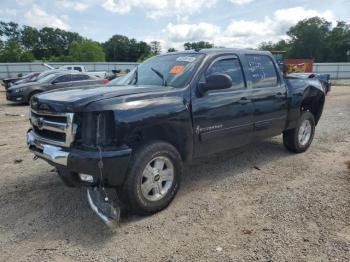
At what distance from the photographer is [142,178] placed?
3.89 m

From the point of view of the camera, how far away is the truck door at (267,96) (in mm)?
5309

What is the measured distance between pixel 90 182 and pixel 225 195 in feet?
Result: 5.99

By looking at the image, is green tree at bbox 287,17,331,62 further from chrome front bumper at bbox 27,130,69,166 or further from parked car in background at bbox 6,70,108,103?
chrome front bumper at bbox 27,130,69,166

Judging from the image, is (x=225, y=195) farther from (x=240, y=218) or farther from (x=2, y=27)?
(x=2, y=27)

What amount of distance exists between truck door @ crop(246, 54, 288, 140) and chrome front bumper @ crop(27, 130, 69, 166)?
2.86 meters

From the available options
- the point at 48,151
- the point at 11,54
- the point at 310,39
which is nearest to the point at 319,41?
the point at 310,39

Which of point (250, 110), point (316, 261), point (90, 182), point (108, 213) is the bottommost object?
point (316, 261)

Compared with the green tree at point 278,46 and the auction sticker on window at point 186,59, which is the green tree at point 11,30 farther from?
the auction sticker on window at point 186,59

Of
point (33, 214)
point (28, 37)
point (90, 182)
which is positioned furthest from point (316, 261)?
point (28, 37)

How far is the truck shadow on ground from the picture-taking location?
143 inches

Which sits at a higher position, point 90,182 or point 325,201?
point 90,182

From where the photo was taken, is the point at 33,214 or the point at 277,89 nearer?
the point at 33,214

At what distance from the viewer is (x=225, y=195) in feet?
15.1

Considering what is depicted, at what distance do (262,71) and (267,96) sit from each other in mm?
416
